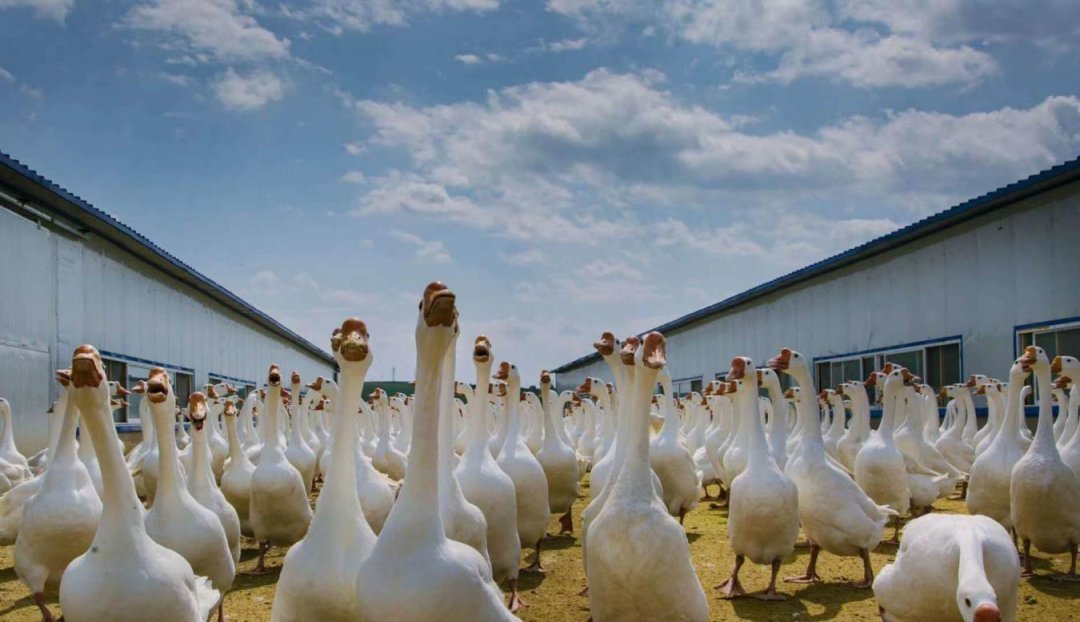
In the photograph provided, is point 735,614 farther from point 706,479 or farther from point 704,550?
point 706,479

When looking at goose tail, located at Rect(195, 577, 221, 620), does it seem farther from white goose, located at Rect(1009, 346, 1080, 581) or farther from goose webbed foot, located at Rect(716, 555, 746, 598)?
white goose, located at Rect(1009, 346, 1080, 581)

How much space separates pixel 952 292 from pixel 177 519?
57.0 ft

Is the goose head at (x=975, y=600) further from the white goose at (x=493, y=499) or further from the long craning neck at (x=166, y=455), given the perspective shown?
the long craning neck at (x=166, y=455)

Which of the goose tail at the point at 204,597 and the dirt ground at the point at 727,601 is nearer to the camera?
the goose tail at the point at 204,597

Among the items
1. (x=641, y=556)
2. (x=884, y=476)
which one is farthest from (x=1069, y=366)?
(x=641, y=556)

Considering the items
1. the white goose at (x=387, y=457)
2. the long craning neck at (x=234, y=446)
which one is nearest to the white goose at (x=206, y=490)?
the long craning neck at (x=234, y=446)

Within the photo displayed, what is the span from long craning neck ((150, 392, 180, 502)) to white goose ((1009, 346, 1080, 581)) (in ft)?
24.9

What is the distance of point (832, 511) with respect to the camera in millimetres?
8758

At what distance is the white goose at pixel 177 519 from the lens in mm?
6367

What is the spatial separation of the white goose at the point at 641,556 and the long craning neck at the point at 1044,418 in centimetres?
496

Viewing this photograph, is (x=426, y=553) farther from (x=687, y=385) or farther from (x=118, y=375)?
(x=687, y=385)

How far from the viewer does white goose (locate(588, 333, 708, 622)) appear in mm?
5727

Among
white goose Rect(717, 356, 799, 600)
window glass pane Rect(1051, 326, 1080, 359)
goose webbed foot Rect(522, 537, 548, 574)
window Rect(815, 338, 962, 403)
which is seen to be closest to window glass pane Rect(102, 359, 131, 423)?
goose webbed foot Rect(522, 537, 548, 574)

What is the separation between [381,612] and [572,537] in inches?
316
